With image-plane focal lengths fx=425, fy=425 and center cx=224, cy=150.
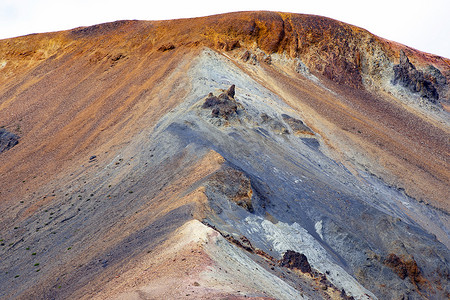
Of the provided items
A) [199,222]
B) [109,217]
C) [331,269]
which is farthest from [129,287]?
[331,269]

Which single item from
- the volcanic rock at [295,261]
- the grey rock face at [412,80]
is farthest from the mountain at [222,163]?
the grey rock face at [412,80]

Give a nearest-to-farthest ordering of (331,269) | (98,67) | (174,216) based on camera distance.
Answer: (174,216), (331,269), (98,67)

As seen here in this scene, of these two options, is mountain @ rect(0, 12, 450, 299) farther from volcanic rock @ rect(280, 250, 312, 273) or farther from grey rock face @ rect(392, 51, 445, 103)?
grey rock face @ rect(392, 51, 445, 103)

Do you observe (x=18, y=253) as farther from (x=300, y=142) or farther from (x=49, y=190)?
(x=300, y=142)

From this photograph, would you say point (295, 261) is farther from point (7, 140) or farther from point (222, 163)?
point (7, 140)

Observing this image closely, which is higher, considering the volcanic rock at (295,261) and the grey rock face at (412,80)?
the grey rock face at (412,80)

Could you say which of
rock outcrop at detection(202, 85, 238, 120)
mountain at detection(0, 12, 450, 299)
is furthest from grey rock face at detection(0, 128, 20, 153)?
rock outcrop at detection(202, 85, 238, 120)

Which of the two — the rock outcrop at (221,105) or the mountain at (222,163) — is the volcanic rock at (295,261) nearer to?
the mountain at (222,163)
